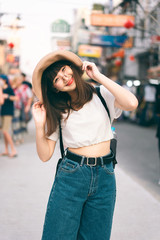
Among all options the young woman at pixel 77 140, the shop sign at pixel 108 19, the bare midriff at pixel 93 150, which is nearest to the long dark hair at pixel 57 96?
the young woman at pixel 77 140

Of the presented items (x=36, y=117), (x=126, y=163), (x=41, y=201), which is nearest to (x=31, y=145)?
(x=126, y=163)

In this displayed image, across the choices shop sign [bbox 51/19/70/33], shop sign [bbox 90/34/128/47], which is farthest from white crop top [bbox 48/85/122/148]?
shop sign [bbox 51/19/70/33]

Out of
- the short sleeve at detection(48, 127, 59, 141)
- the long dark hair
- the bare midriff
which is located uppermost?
the long dark hair

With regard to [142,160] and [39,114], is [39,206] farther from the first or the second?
[142,160]

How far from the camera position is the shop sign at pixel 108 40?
20553 mm

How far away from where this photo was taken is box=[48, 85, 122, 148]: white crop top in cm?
233

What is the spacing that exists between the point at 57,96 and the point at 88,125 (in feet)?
1.07

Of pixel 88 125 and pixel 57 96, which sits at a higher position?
pixel 57 96

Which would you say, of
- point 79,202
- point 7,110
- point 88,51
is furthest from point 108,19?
point 79,202

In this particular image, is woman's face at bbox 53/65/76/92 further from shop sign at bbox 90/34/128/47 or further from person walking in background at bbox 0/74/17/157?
shop sign at bbox 90/34/128/47

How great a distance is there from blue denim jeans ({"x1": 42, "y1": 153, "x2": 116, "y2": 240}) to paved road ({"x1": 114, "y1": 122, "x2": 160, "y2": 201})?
10.2ft

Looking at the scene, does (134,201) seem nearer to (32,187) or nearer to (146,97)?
(32,187)

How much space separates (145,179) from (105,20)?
38.0 feet

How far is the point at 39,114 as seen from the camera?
246cm
